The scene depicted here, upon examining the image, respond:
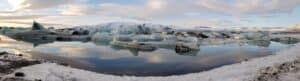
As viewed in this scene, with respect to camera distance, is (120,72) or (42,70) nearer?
(42,70)

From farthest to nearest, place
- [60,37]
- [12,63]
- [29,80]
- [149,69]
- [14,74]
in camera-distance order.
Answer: [60,37], [149,69], [12,63], [14,74], [29,80]

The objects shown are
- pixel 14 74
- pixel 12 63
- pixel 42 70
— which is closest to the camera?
pixel 14 74

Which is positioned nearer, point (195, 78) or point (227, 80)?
point (227, 80)

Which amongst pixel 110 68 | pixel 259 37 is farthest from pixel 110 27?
pixel 110 68

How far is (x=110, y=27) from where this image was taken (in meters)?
88.1

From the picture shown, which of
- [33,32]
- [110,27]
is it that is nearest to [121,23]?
[110,27]

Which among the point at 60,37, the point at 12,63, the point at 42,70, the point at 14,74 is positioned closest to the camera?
the point at 14,74

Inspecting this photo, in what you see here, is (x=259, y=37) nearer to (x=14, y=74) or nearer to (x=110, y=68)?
(x=110, y=68)

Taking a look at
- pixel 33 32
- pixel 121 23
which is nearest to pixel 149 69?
pixel 121 23

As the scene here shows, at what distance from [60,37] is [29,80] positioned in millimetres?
69128

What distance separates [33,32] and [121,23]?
20.4 meters

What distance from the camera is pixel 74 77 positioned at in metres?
21.3

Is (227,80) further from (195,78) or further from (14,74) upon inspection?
(14,74)

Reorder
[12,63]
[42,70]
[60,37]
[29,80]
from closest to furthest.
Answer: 1. [29,80]
2. [42,70]
3. [12,63]
4. [60,37]
